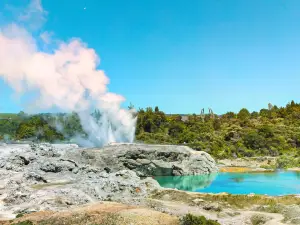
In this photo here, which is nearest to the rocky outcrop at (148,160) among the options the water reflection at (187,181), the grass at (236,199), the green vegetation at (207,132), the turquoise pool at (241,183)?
the water reflection at (187,181)

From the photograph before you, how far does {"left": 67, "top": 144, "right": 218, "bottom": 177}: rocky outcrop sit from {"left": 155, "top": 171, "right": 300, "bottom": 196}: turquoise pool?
2165 mm

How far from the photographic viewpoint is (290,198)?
1260 inches

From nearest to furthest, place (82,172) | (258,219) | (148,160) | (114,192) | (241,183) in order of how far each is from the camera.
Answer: (258,219) → (114,192) → (241,183) → (82,172) → (148,160)

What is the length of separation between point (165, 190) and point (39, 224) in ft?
58.1

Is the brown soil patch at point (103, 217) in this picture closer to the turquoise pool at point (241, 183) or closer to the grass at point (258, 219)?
the grass at point (258, 219)

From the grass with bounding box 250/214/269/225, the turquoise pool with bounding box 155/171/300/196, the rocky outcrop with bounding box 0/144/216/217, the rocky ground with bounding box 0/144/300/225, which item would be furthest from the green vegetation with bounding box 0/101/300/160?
the grass with bounding box 250/214/269/225

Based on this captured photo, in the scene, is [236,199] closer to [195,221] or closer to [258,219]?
[258,219]

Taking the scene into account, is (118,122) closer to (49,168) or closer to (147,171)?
(147,171)

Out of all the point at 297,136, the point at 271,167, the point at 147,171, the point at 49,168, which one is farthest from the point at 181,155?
the point at 297,136

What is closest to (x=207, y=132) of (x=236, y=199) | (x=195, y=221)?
(x=236, y=199)

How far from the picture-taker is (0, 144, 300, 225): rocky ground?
24.1m

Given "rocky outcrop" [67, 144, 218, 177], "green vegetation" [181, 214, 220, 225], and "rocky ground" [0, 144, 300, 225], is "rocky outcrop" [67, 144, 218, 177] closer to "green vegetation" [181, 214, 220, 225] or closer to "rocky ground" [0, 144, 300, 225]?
"rocky ground" [0, 144, 300, 225]

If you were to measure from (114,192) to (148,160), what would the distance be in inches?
895

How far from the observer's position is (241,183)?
47.4 metres
